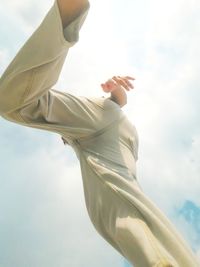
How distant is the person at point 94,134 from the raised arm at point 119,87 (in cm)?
22

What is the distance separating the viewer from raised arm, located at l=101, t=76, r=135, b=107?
11.5 ft

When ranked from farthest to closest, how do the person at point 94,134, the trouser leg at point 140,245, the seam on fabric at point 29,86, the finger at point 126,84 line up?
the finger at point 126,84
the seam on fabric at point 29,86
the person at point 94,134
the trouser leg at point 140,245

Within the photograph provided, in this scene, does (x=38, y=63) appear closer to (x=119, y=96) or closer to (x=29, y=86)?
(x=29, y=86)

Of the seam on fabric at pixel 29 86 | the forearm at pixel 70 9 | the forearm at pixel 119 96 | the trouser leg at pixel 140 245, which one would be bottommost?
the trouser leg at pixel 140 245

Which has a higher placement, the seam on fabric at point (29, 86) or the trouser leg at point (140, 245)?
the seam on fabric at point (29, 86)

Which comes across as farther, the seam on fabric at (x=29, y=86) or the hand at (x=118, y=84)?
the hand at (x=118, y=84)

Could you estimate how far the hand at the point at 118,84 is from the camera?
3.49 m

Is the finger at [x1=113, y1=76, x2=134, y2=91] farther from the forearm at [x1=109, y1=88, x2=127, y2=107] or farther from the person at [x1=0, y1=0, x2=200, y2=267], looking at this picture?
the person at [x1=0, y1=0, x2=200, y2=267]

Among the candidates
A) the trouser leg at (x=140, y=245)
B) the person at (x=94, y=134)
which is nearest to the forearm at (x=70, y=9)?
the person at (x=94, y=134)

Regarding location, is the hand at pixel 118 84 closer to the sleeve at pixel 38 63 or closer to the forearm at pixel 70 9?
the sleeve at pixel 38 63

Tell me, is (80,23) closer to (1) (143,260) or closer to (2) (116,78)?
(2) (116,78)

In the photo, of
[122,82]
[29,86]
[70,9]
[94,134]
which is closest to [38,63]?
[29,86]

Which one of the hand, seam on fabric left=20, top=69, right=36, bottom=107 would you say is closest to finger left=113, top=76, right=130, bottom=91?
the hand

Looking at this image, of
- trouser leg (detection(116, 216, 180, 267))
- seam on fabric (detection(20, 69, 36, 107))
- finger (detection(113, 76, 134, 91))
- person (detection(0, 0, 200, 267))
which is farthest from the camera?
finger (detection(113, 76, 134, 91))
